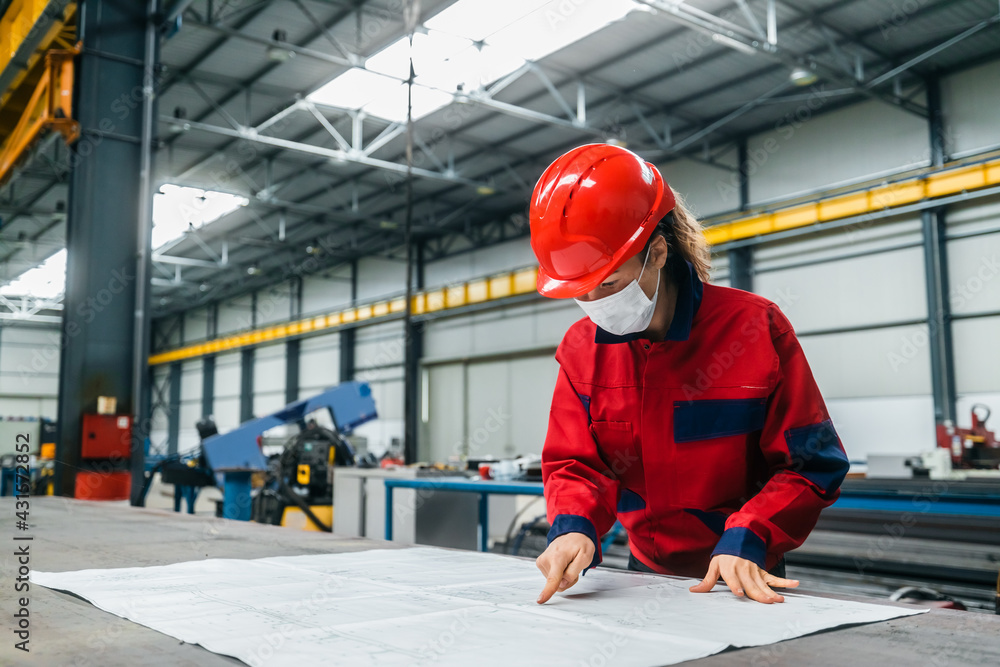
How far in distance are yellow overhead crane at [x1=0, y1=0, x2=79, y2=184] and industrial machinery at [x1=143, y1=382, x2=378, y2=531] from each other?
2.36 meters

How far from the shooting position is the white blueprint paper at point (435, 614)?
2.68ft

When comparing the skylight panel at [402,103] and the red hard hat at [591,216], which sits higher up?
the skylight panel at [402,103]

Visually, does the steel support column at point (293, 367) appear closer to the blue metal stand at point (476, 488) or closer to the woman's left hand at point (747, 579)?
the blue metal stand at point (476, 488)

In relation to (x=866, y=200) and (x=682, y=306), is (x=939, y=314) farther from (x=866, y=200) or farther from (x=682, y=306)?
(x=682, y=306)

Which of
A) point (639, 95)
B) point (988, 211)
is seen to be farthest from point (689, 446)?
point (639, 95)

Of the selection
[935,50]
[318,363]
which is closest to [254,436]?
[935,50]

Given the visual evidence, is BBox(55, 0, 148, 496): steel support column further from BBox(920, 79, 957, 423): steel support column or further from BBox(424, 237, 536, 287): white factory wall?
BBox(424, 237, 536, 287): white factory wall

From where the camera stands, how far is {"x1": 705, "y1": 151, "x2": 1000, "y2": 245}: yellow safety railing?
7.72 meters

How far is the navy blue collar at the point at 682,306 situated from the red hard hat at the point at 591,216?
14 cm

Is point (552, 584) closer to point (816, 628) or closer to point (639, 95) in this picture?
point (816, 628)

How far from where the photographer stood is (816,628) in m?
0.92

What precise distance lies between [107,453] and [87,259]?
4.29ft

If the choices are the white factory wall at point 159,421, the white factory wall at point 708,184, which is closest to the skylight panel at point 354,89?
the white factory wall at point 708,184

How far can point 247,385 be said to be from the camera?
19.0 m
